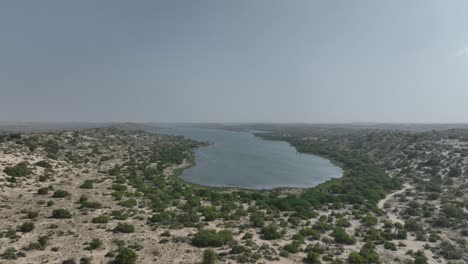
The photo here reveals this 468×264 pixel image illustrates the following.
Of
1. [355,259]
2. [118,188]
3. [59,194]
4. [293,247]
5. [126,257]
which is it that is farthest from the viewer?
[118,188]

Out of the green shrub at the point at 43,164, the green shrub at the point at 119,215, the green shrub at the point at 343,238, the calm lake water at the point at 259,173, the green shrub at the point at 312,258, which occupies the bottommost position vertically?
the calm lake water at the point at 259,173

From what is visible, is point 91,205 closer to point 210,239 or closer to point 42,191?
point 42,191

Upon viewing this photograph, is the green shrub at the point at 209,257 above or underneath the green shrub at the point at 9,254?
underneath

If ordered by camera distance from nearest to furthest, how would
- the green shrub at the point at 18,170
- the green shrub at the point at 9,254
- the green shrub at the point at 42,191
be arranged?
the green shrub at the point at 9,254
the green shrub at the point at 42,191
the green shrub at the point at 18,170

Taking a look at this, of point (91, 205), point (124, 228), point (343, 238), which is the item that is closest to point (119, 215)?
point (124, 228)

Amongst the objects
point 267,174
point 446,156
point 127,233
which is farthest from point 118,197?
point 446,156

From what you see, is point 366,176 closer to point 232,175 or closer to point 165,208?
point 232,175

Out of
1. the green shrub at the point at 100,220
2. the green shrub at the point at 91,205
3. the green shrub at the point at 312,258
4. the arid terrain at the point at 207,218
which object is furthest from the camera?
the green shrub at the point at 91,205

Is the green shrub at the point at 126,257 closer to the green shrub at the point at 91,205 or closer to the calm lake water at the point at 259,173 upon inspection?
the green shrub at the point at 91,205

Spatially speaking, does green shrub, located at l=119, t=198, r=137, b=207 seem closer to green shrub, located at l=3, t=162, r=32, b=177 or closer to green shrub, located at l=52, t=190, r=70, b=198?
green shrub, located at l=52, t=190, r=70, b=198

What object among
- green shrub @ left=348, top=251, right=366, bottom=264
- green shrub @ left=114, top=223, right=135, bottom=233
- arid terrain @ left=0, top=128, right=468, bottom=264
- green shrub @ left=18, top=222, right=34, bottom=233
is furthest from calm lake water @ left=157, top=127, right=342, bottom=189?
green shrub @ left=18, top=222, right=34, bottom=233

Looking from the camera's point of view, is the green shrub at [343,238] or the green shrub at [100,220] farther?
the green shrub at [100,220]

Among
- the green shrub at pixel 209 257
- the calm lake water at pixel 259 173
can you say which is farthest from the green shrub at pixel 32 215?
the calm lake water at pixel 259 173
